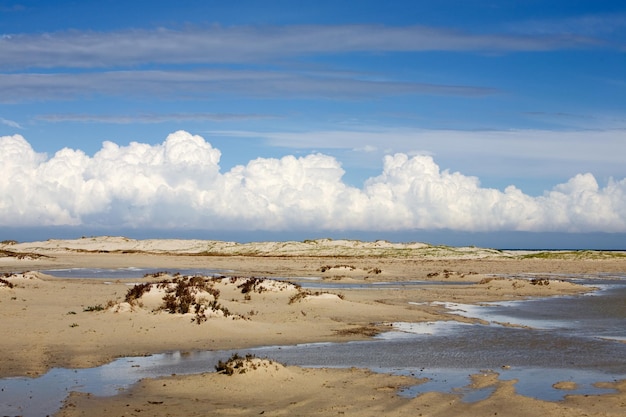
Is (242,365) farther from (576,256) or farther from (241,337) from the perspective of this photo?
(576,256)

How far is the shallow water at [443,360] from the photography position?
48.2 feet

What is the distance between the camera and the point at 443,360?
18.7 m

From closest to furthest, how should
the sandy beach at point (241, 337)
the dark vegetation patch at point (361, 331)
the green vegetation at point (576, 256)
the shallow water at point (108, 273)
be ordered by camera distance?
the sandy beach at point (241, 337) → the dark vegetation patch at point (361, 331) → the shallow water at point (108, 273) → the green vegetation at point (576, 256)

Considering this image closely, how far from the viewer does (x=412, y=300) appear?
36.5 meters

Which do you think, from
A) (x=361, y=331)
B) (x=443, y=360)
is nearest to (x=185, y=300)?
(x=361, y=331)

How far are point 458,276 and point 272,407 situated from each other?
45182mm

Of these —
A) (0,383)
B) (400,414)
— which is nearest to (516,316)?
(400,414)

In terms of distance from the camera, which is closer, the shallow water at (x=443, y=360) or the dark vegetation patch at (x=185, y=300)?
the shallow water at (x=443, y=360)

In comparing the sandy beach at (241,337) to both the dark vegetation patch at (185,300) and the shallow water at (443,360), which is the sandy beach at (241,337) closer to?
the dark vegetation patch at (185,300)

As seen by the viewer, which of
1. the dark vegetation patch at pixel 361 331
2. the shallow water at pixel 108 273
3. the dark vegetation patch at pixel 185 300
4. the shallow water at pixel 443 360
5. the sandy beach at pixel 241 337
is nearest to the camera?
the sandy beach at pixel 241 337

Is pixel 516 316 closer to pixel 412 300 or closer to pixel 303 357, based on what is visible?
pixel 412 300

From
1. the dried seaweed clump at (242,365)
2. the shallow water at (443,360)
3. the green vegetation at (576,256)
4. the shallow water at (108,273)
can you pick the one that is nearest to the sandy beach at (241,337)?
the dried seaweed clump at (242,365)

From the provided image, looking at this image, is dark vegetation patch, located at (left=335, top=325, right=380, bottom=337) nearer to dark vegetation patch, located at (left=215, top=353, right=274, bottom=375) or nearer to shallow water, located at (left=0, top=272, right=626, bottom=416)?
shallow water, located at (left=0, top=272, right=626, bottom=416)

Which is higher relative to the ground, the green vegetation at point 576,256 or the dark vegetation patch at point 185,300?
the green vegetation at point 576,256
